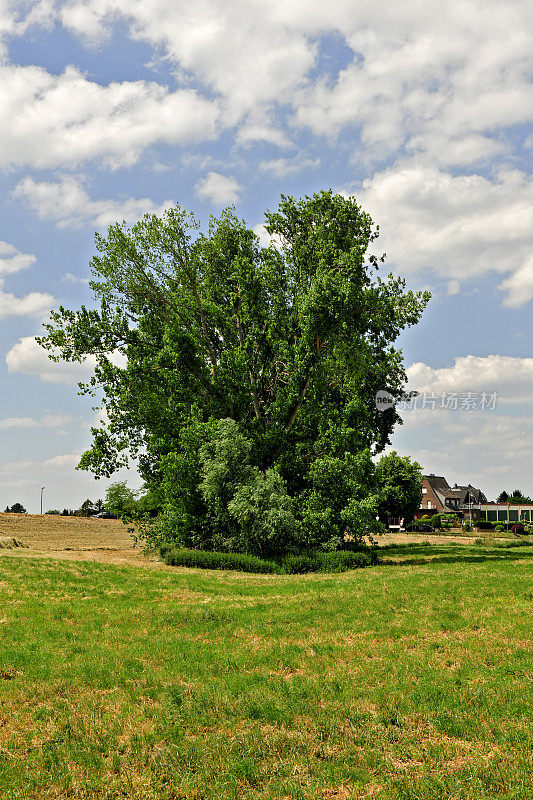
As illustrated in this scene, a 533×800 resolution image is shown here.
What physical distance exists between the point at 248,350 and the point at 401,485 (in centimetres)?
4250

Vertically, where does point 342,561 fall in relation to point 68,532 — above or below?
above

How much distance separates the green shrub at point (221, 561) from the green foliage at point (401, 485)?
42235mm

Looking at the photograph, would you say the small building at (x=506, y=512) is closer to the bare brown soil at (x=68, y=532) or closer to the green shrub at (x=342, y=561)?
the bare brown soil at (x=68, y=532)

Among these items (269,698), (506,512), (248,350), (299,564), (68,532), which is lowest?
(506,512)

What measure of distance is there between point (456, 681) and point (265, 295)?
28973 millimetres

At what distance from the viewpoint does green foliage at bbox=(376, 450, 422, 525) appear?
69.4 m

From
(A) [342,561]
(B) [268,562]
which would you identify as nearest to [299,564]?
(B) [268,562]

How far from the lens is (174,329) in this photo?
3297 centimetres

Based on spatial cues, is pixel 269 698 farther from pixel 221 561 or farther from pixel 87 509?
pixel 87 509

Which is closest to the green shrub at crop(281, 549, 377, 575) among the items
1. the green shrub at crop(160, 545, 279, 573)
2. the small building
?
the green shrub at crop(160, 545, 279, 573)

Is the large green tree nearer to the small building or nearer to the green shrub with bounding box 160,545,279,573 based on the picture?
the green shrub with bounding box 160,545,279,573

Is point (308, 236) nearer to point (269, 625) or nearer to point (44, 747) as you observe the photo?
point (269, 625)

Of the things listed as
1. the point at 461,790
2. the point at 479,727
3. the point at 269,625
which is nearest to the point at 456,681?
the point at 479,727

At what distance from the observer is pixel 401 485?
7162cm
